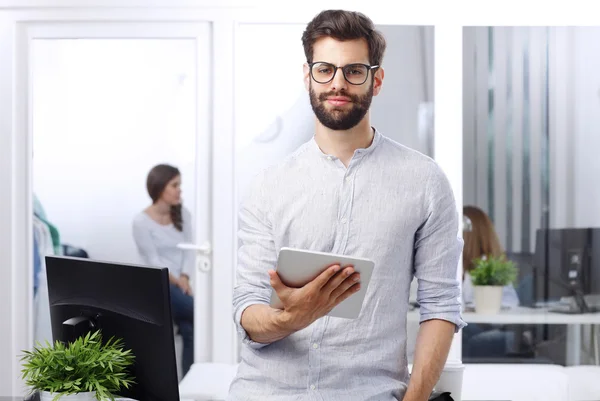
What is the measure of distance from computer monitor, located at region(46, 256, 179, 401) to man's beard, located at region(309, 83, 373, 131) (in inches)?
23.0

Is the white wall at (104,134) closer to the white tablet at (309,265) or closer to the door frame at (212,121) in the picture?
the door frame at (212,121)

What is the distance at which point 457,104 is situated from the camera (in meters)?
3.53

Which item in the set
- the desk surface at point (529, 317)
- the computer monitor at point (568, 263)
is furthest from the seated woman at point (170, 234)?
the computer monitor at point (568, 263)

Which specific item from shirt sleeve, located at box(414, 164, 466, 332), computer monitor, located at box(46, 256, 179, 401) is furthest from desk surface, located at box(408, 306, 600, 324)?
computer monitor, located at box(46, 256, 179, 401)

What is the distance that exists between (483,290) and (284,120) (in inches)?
45.2

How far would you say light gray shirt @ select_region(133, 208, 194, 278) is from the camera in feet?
11.8

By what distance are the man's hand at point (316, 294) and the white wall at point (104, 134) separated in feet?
6.20

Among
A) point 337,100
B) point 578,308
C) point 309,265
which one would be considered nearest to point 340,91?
point 337,100

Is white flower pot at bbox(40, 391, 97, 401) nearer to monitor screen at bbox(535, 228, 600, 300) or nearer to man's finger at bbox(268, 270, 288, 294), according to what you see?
man's finger at bbox(268, 270, 288, 294)

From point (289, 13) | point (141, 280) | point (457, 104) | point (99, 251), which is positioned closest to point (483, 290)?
point (457, 104)

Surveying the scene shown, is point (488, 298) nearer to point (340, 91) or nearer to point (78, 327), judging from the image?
point (340, 91)

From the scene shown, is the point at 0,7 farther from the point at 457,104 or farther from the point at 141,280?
the point at 141,280

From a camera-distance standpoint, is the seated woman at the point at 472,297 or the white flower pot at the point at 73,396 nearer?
the white flower pot at the point at 73,396

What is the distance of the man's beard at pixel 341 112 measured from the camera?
1.97 metres
